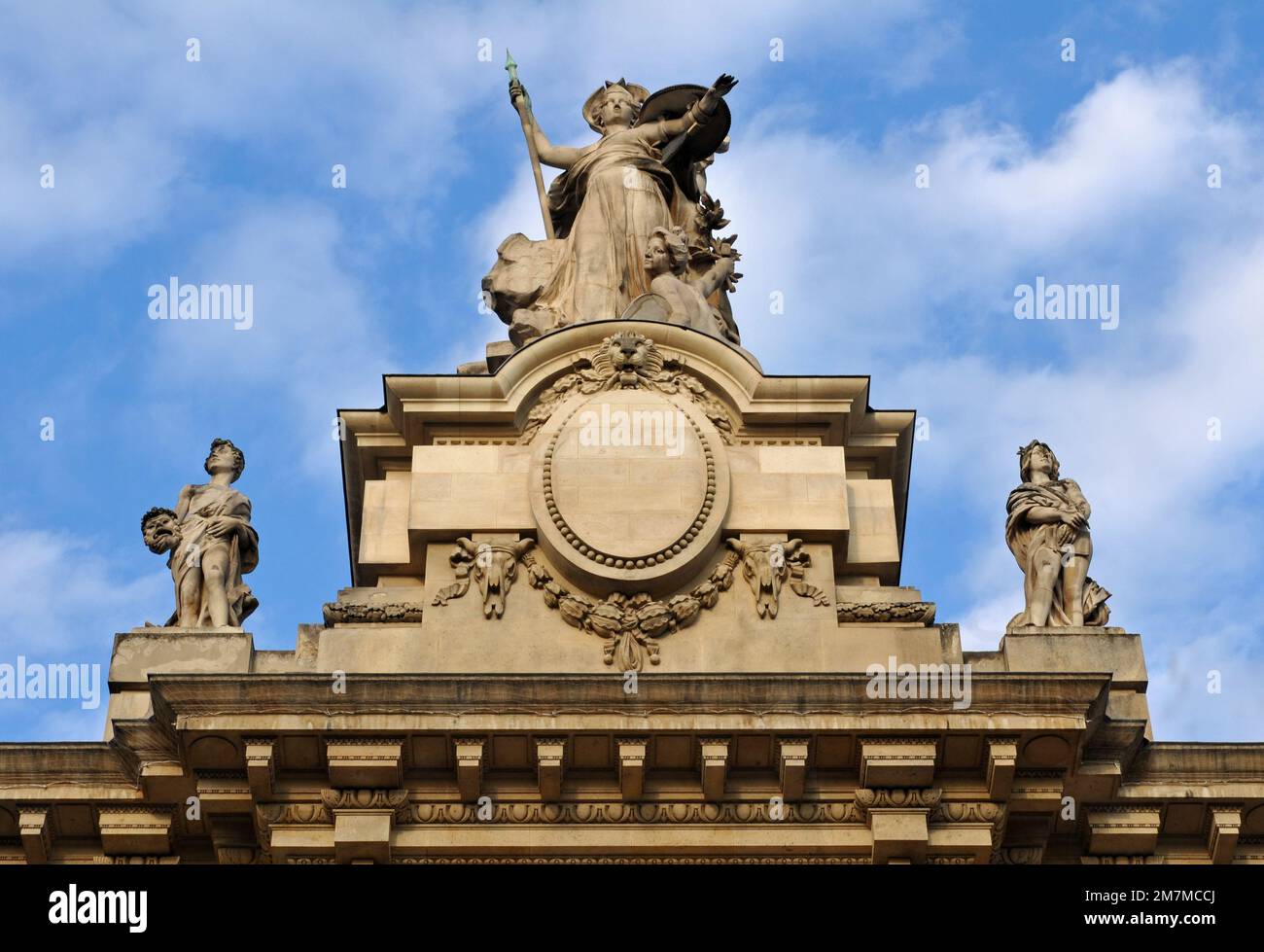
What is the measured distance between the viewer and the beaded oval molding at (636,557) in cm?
2603

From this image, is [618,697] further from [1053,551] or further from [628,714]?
[1053,551]

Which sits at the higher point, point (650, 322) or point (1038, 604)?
point (650, 322)

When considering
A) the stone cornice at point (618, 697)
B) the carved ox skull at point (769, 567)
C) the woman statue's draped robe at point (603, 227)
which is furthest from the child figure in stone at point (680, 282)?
the stone cornice at point (618, 697)

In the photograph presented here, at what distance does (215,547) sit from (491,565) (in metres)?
2.81

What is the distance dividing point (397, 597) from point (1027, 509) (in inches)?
252

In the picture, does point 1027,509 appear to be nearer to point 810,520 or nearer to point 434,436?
point 810,520

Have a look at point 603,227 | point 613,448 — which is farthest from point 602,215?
point 613,448

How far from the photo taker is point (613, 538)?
1030 inches

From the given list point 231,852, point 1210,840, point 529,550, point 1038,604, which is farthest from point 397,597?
point 1210,840

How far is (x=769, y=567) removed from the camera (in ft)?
85.9

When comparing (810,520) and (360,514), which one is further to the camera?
(360,514)

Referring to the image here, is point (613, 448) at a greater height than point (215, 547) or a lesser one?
greater

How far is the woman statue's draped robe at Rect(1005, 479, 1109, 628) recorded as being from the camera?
86.0 feet
